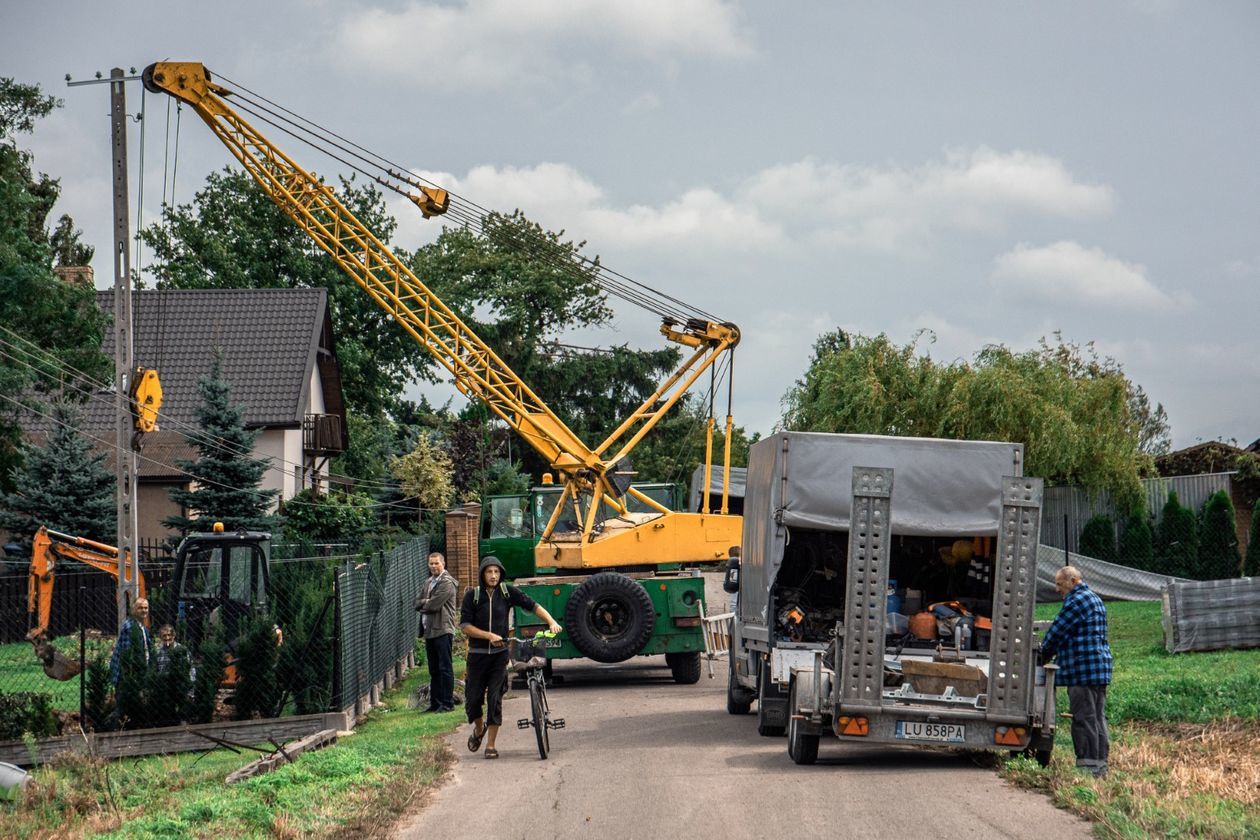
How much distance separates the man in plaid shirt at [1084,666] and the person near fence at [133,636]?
9669 mm

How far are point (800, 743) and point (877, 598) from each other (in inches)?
56.6

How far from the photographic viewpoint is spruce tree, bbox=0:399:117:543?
32.8 metres

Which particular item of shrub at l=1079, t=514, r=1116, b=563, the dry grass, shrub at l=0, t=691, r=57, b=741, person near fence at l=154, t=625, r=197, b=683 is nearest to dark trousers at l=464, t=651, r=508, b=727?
person near fence at l=154, t=625, r=197, b=683

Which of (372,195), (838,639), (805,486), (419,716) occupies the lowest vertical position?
(419,716)

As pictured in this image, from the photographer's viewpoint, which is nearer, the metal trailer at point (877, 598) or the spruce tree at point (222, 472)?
the metal trailer at point (877, 598)

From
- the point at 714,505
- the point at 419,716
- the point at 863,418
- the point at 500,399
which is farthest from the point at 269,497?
the point at 714,505

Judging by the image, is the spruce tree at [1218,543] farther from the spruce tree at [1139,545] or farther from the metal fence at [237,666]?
the metal fence at [237,666]

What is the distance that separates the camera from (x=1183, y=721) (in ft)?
47.5

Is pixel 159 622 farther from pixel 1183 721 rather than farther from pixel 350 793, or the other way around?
pixel 1183 721

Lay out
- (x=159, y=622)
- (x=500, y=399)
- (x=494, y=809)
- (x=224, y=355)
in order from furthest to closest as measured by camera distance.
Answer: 1. (x=224, y=355)
2. (x=500, y=399)
3. (x=159, y=622)
4. (x=494, y=809)

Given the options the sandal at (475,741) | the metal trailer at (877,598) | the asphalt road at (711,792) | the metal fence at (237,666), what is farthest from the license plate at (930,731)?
the metal fence at (237,666)

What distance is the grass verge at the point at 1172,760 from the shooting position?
29.4 feet

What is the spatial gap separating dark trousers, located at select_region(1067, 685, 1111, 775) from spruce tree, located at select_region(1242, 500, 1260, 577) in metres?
27.1

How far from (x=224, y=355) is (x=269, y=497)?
1021cm
